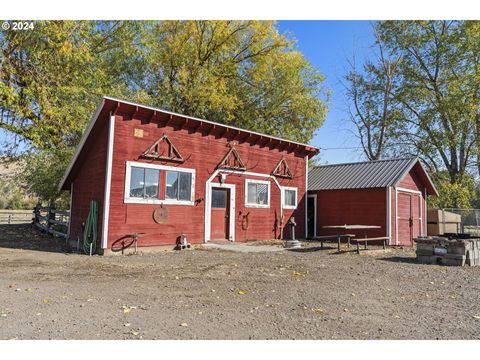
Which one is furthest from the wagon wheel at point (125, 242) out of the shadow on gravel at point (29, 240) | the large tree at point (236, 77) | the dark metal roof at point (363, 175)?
the large tree at point (236, 77)

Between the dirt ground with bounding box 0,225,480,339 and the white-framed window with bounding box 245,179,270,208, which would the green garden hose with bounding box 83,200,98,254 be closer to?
the dirt ground with bounding box 0,225,480,339

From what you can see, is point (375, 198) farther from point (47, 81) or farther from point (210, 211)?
point (47, 81)

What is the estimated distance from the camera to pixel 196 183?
1425 cm

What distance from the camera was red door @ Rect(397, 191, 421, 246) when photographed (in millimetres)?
17623

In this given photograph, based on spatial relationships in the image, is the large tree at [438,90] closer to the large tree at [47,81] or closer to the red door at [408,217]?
the red door at [408,217]

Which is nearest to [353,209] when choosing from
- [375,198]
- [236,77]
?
[375,198]

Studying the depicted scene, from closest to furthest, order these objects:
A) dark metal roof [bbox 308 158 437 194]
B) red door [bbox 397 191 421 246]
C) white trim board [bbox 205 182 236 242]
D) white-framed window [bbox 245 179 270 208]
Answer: white trim board [bbox 205 182 236 242]
white-framed window [bbox 245 179 270 208]
dark metal roof [bbox 308 158 437 194]
red door [bbox 397 191 421 246]

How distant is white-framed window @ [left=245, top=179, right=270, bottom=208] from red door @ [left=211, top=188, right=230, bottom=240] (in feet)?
3.67

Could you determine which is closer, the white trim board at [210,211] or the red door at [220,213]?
the white trim board at [210,211]

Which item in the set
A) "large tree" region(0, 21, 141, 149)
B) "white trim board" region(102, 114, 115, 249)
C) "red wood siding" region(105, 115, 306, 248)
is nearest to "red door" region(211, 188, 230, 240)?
"red wood siding" region(105, 115, 306, 248)

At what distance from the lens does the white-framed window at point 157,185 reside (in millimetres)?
12289

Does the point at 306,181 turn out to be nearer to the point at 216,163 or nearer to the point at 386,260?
the point at 216,163

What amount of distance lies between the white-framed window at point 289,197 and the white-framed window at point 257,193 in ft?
3.97

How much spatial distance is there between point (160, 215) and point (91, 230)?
2287 millimetres
